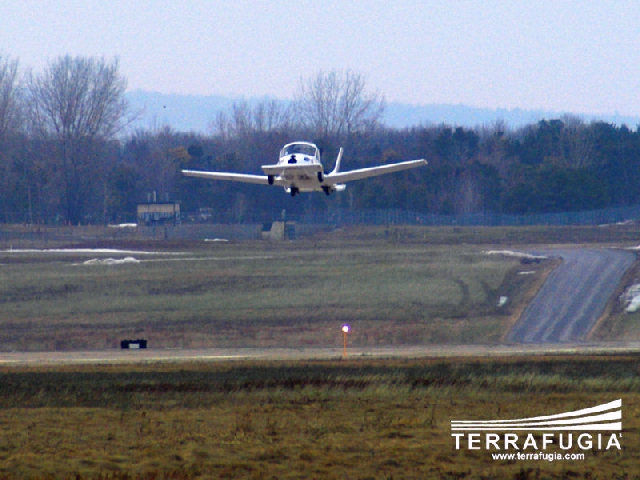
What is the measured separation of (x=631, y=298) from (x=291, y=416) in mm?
54177

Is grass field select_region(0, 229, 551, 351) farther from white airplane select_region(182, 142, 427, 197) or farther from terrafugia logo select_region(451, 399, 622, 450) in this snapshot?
terrafugia logo select_region(451, 399, 622, 450)

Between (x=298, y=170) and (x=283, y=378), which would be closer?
(x=283, y=378)

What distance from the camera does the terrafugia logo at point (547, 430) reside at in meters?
26.5

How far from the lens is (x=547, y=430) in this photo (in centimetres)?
2822

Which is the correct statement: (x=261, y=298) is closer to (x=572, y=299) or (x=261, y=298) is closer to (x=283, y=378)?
(x=572, y=299)

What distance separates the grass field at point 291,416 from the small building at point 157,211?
113495 millimetres

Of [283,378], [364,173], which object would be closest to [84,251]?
[364,173]

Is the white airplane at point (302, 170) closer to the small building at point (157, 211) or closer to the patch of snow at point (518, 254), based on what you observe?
the patch of snow at point (518, 254)

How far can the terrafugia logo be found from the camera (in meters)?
26.5

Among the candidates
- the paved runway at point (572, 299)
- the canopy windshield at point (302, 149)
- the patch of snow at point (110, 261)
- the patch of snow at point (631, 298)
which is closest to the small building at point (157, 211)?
the patch of snow at point (110, 261)

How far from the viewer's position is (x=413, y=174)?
6619 inches

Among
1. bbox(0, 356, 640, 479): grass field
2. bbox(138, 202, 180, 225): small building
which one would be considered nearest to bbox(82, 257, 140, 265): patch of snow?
bbox(138, 202, 180, 225): small building

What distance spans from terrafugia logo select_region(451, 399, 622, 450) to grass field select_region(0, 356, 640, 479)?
0.46m

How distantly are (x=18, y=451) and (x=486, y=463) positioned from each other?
11810 millimetres
